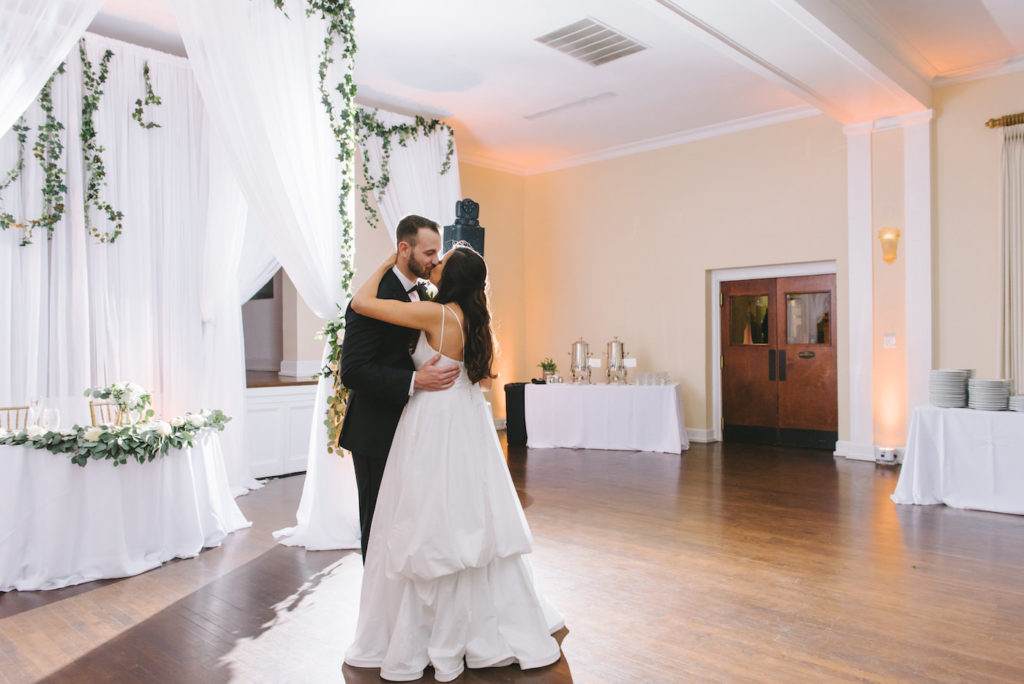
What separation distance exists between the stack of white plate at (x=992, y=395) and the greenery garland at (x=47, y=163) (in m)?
6.69

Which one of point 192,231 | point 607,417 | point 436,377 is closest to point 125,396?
point 192,231

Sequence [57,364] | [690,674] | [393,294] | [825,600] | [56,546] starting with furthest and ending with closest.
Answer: [57,364]
[56,546]
[825,600]
[393,294]
[690,674]

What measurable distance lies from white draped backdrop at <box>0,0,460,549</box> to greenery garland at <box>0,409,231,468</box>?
2.77 feet

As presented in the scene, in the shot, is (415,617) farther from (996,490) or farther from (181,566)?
(996,490)

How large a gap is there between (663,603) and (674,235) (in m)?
6.30

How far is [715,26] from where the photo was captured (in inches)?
211

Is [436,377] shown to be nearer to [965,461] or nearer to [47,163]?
[47,163]

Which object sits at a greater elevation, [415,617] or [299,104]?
[299,104]

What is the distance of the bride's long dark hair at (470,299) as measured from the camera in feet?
9.46

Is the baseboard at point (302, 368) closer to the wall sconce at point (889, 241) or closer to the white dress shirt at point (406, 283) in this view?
Answer: the white dress shirt at point (406, 283)

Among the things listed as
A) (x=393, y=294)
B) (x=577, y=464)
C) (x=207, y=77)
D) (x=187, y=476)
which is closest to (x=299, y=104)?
(x=207, y=77)

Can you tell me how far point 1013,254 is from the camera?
6754mm

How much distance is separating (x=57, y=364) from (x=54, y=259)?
0.74 meters

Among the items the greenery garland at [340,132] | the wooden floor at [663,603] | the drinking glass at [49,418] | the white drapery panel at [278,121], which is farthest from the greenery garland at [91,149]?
the wooden floor at [663,603]
